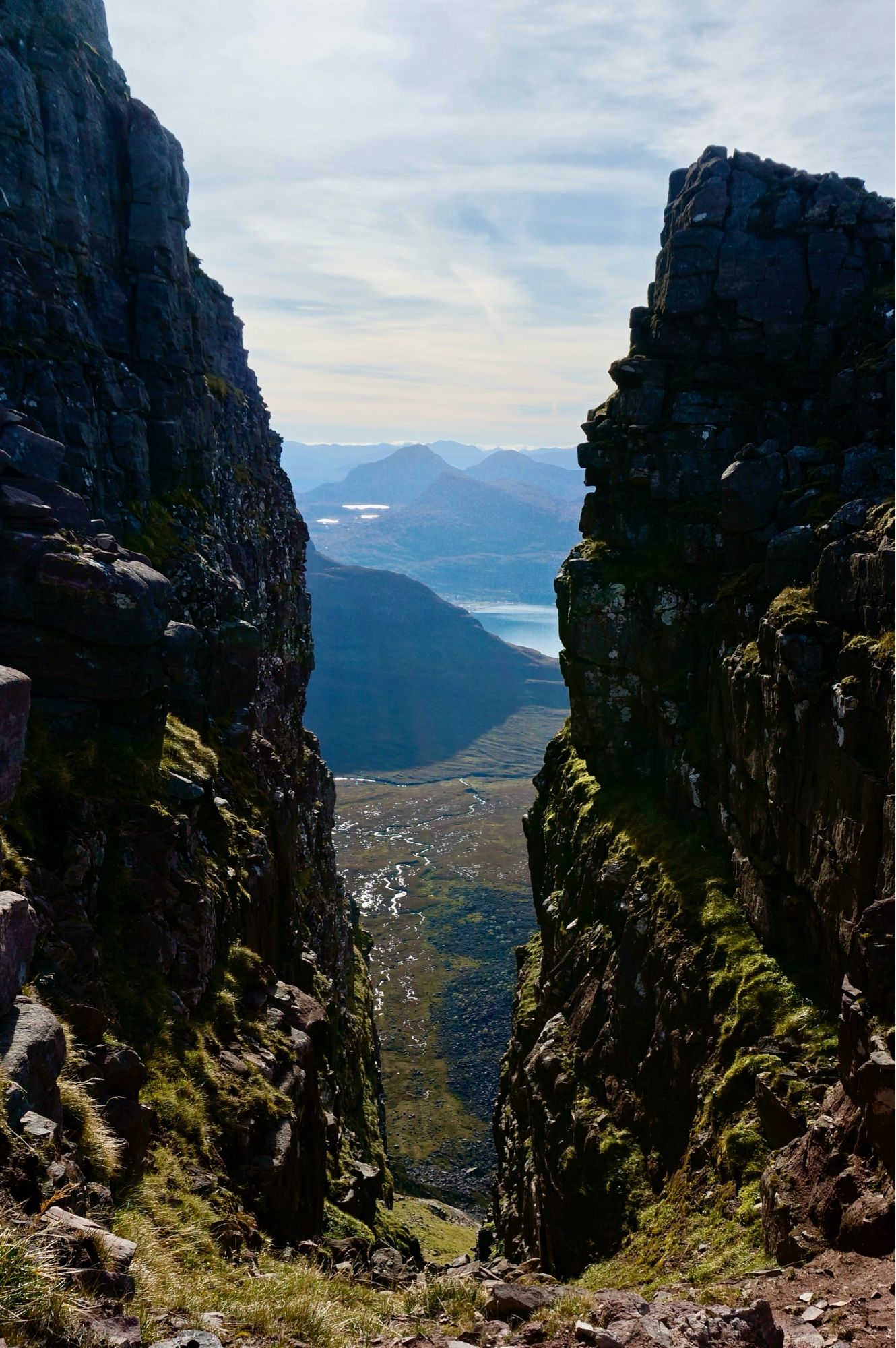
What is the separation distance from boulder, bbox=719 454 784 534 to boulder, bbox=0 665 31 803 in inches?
1536

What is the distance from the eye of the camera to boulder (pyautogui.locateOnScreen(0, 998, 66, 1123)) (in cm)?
1625

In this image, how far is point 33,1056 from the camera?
55.1 ft

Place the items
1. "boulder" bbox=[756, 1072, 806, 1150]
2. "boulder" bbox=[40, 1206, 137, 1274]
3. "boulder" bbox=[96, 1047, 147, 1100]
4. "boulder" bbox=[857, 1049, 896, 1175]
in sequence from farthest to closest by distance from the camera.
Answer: "boulder" bbox=[756, 1072, 806, 1150], "boulder" bbox=[96, 1047, 147, 1100], "boulder" bbox=[857, 1049, 896, 1175], "boulder" bbox=[40, 1206, 137, 1274]

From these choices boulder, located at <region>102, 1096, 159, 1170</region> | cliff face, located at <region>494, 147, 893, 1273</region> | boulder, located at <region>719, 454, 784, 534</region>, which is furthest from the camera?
boulder, located at <region>719, 454, 784, 534</region>

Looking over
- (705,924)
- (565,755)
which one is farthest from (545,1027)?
(565,755)

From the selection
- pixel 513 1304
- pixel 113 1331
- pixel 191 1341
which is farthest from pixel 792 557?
pixel 113 1331

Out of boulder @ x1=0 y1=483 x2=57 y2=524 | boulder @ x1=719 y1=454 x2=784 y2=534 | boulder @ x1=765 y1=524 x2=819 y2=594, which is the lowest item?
boulder @ x1=765 y1=524 x2=819 y2=594

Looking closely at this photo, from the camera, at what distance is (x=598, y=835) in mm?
57938

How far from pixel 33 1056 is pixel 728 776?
38222 mm

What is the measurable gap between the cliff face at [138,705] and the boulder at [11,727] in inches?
3.7

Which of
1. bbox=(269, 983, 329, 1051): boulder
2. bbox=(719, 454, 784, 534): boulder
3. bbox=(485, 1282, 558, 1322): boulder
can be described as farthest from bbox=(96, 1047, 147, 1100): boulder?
bbox=(719, 454, 784, 534): boulder

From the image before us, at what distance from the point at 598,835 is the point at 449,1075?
11602 cm

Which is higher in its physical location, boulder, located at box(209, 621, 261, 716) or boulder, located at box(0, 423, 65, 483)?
boulder, located at box(0, 423, 65, 483)

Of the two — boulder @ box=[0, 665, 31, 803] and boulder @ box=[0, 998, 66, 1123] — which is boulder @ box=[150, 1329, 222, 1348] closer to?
boulder @ box=[0, 998, 66, 1123]
